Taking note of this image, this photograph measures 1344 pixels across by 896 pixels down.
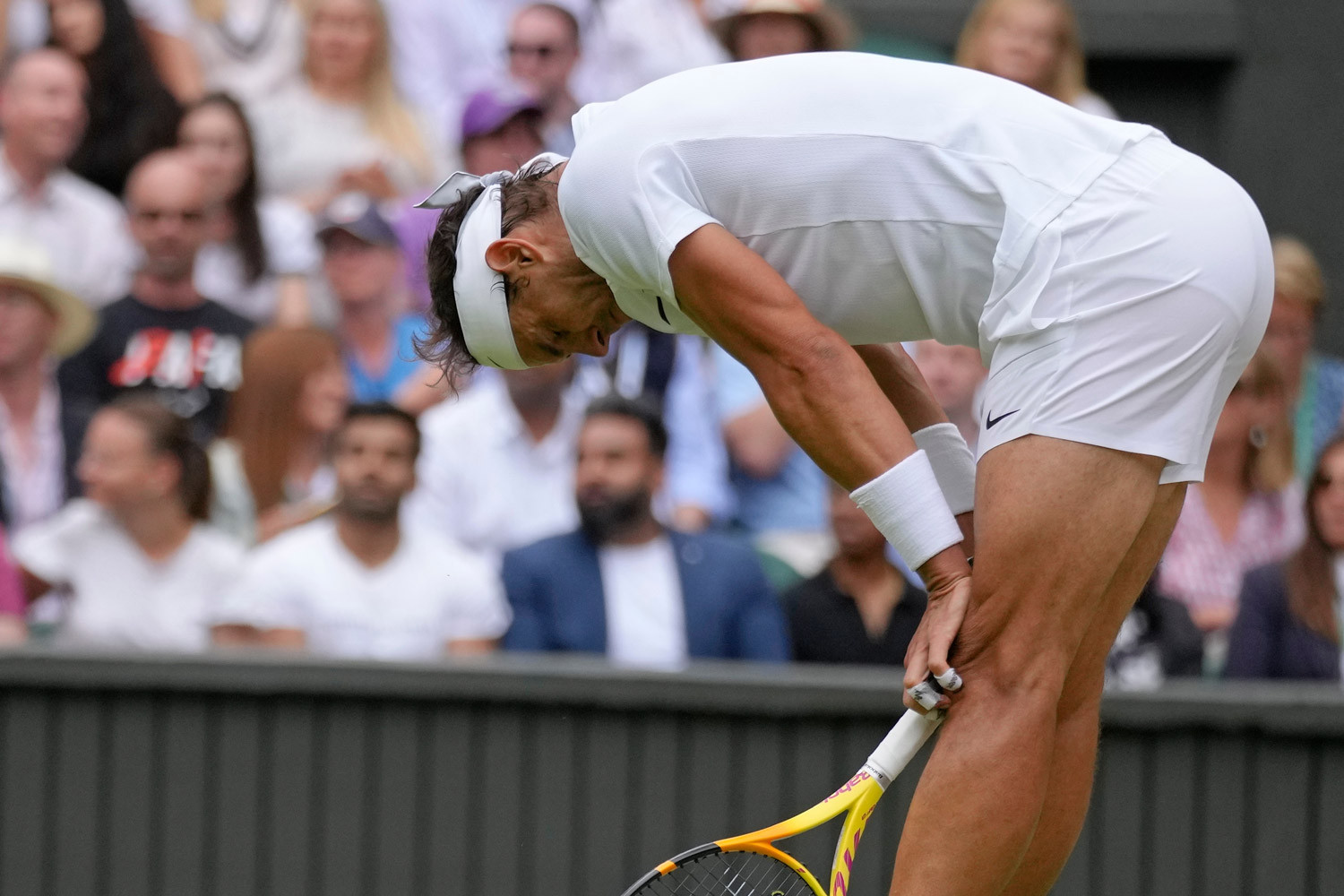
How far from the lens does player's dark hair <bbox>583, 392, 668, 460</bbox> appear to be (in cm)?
500

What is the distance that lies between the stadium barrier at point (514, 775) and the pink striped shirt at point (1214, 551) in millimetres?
955

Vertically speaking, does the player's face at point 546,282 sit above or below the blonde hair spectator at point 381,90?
below

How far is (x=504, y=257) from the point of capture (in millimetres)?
2688

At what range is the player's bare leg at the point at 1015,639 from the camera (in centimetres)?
242

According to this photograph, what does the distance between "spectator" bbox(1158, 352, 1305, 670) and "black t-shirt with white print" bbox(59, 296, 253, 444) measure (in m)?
3.11

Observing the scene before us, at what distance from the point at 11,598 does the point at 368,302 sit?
5.14 ft

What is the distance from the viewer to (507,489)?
5402mm

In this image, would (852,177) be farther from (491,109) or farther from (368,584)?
(491,109)

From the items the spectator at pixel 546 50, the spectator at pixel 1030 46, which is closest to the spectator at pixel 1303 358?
the spectator at pixel 1030 46

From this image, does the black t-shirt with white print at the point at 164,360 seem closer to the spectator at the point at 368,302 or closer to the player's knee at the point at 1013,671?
the spectator at the point at 368,302

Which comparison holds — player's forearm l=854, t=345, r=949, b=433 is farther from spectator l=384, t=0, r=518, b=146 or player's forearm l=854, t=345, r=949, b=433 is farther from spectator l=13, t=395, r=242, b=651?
spectator l=384, t=0, r=518, b=146

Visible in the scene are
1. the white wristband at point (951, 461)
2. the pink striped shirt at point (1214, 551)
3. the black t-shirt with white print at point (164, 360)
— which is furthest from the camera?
the black t-shirt with white print at point (164, 360)

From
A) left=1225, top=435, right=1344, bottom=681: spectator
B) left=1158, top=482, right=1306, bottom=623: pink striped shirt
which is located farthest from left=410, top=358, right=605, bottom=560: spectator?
left=1225, top=435, right=1344, bottom=681: spectator

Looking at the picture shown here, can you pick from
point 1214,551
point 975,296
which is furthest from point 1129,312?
point 1214,551
